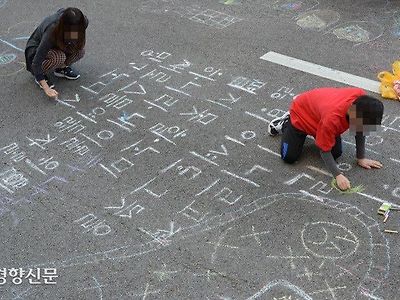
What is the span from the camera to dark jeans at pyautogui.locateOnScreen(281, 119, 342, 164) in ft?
14.8

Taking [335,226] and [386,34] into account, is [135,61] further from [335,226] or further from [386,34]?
[335,226]

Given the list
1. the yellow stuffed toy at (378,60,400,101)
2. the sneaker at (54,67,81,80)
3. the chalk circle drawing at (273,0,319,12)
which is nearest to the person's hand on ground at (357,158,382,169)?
the yellow stuffed toy at (378,60,400,101)

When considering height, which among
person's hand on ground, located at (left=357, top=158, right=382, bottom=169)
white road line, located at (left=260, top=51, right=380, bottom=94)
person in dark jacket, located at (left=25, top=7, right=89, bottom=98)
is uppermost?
person in dark jacket, located at (left=25, top=7, right=89, bottom=98)

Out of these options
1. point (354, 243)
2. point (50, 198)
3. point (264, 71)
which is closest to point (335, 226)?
point (354, 243)

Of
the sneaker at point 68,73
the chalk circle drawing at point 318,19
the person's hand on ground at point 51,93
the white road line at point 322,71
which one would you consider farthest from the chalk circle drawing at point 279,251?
the chalk circle drawing at point 318,19

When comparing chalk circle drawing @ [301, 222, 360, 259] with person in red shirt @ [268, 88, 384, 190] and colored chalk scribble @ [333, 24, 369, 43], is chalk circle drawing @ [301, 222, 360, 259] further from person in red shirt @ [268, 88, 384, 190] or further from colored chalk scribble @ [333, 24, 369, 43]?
colored chalk scribble @ [333, 24, 369, 43]

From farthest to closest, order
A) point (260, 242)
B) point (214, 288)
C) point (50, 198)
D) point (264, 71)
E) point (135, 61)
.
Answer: point (135, 61) → point (264, 71) → point (50, 198) → point (260, 242) → point (214, 288)

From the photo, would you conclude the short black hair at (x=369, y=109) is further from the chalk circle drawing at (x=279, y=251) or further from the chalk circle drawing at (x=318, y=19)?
the chalk circle drawing at (x=318, y=19)

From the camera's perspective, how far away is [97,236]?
4039 mm

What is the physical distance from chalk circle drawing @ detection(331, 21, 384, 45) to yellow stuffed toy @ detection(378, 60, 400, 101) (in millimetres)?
967

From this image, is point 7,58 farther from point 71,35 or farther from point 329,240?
point 329,240

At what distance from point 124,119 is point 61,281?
202 centimetres

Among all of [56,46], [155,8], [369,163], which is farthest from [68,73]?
[369,163]

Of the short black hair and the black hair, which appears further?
the black hair
